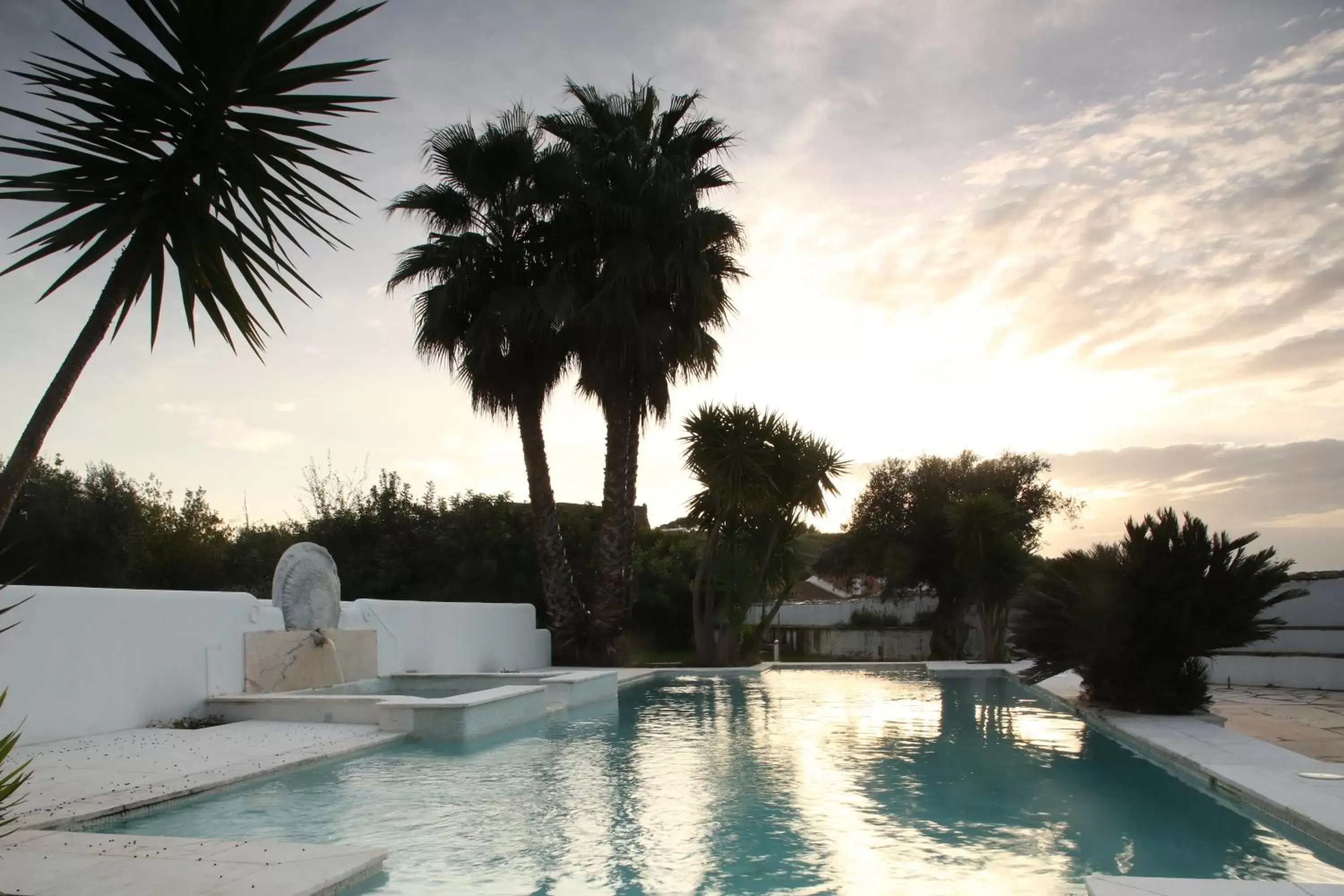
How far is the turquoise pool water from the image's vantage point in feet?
15.5

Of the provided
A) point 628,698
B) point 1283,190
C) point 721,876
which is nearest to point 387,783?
point 721,876

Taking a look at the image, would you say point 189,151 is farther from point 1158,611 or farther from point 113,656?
point 1158,611

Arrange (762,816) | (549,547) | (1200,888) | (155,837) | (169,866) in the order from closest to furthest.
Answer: (1200,888)
(169,866)
(155,837)
(762,816)
(549,547)

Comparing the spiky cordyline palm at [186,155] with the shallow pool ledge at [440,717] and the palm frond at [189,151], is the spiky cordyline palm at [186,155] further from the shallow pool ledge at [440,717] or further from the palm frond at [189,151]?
the shallow pool ledge at [440,717]

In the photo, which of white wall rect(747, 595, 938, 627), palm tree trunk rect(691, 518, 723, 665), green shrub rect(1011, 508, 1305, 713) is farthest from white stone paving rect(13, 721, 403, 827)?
white wall rect(747, 595, 938, 627)

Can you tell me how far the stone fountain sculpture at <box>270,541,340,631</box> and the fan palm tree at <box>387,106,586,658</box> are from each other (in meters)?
5.45

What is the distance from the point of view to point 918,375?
55.4 ft

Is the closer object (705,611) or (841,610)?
(705,611)

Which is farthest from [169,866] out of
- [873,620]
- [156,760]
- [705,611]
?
[873,620]

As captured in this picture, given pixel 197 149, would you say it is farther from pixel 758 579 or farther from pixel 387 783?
pixel 758 579

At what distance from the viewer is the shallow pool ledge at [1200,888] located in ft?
12.2

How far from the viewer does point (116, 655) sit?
888cm

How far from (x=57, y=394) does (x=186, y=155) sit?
104 cm

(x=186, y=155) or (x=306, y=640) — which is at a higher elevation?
(x=186, y=155)
